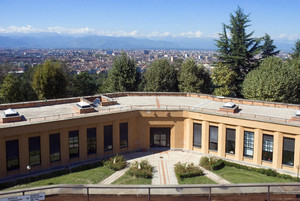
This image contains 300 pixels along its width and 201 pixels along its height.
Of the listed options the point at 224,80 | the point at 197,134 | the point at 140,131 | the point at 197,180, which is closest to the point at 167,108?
the point at 140,131

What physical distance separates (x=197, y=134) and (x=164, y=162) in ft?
19.0

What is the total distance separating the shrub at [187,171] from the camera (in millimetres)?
29614

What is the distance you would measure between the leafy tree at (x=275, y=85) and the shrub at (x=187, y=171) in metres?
20.9

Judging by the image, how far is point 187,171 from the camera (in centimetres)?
3016

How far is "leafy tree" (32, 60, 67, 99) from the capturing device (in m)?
54.2

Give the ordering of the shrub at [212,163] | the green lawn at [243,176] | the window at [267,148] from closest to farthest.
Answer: the green lawn at [243,176]
the window at [267,148]
the shrub at [212,163]

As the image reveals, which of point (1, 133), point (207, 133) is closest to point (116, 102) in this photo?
point (207, 133)

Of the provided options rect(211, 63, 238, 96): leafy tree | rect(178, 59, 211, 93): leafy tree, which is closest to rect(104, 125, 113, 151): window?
rect(178, 59, 211, 93): leafy tree

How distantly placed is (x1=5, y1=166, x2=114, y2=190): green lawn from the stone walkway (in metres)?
0.80

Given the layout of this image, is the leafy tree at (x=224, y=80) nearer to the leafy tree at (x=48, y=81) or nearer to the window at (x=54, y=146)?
the leafy tree at (x=48, y=81)

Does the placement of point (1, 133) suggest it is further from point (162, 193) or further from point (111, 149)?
point (162, 193)

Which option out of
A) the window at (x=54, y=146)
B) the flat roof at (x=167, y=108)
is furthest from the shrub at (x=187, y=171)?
the window at (x=54, y=146)

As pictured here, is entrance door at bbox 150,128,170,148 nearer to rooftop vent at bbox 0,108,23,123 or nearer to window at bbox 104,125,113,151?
window at bbox 104,125,113,151

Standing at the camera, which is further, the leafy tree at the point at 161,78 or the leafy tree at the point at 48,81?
the leafy tree at the point at 161,78
